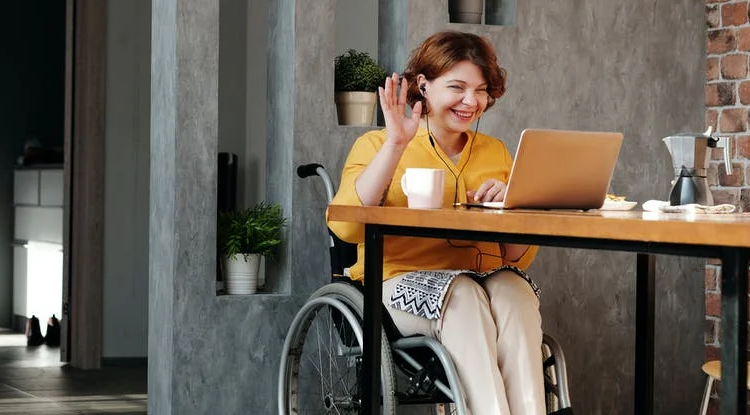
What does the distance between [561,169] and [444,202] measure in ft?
1.98

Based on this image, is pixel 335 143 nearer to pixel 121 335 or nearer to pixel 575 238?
pixel 575 238

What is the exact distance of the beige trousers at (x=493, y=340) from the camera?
2.61 meters

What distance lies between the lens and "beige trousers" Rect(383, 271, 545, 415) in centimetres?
261

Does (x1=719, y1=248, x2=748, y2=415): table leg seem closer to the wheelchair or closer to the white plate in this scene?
the wheelchair

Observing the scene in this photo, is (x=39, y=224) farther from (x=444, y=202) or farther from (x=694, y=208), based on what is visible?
(x=694, y=208)

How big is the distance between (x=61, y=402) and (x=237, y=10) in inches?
92.7

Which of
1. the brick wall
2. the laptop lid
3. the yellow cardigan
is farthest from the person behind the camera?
the brick wall

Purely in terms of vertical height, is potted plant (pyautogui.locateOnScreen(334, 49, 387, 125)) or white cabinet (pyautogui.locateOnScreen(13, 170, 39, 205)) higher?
potted plant (pyautogui.locateOnScreen(334, 49, 387, 125))

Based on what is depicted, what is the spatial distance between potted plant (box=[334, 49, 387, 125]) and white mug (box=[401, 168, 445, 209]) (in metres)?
1.08

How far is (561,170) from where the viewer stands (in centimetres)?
254

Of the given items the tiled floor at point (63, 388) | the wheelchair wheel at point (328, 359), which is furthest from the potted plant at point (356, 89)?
the tiled floor at point (63, 388)

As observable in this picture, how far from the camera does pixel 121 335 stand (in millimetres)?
5512

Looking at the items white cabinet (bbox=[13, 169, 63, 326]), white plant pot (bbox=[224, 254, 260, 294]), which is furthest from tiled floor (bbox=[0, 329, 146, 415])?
white cabinet (bbox=[13, 169, 63, 326])

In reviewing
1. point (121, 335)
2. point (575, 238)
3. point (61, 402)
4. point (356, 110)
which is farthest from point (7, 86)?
point (575, 238)
